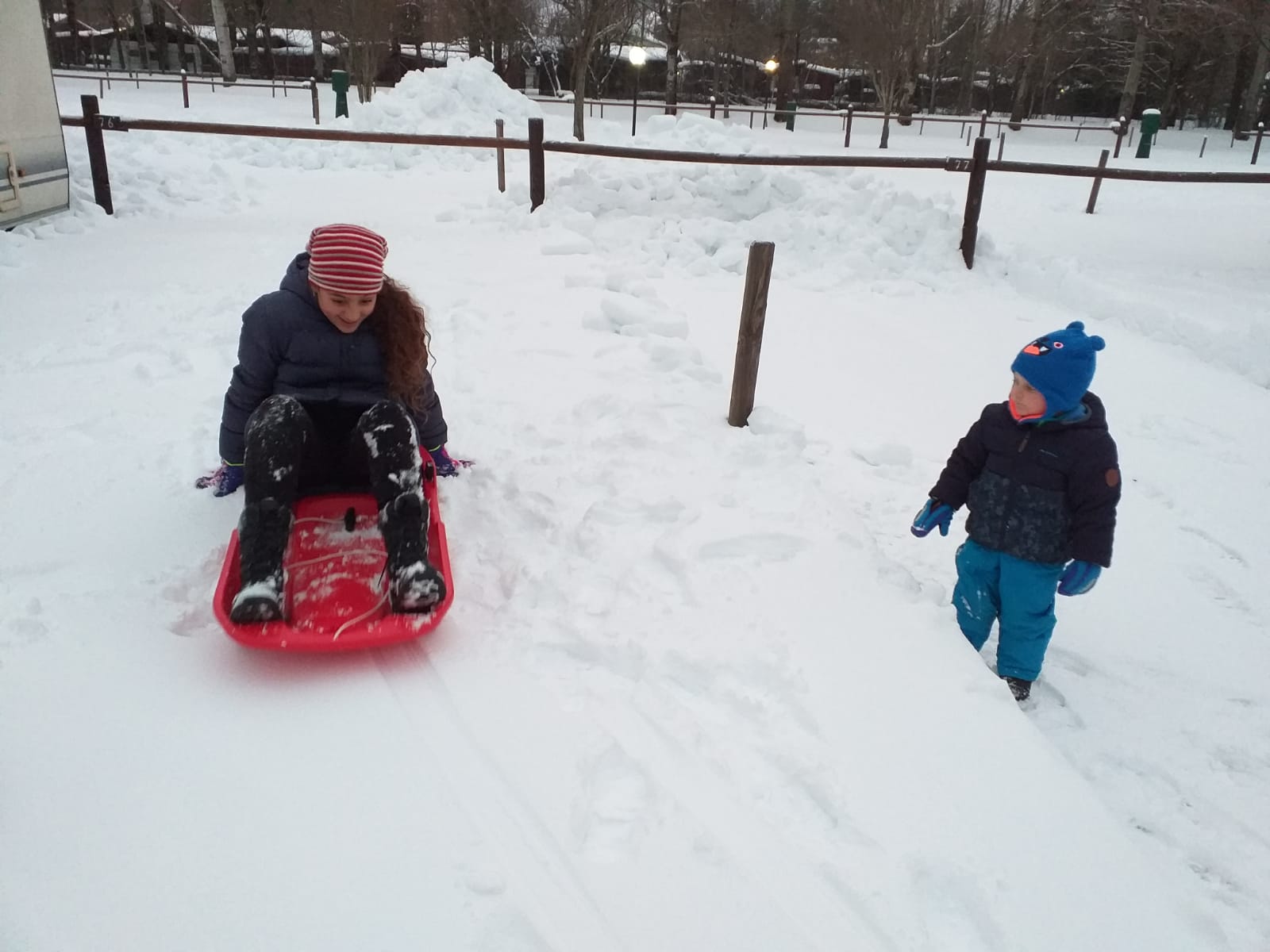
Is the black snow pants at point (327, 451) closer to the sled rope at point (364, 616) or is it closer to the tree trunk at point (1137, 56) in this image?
the sled rope at point (364, 616)

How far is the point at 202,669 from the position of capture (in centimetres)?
228

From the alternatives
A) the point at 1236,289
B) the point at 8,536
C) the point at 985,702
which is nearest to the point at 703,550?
the point at 985,702

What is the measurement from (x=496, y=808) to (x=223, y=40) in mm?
29399

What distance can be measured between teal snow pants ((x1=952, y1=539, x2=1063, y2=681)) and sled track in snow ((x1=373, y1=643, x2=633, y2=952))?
1.73 meters

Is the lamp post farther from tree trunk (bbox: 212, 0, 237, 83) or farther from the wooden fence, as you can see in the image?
the wooden fence

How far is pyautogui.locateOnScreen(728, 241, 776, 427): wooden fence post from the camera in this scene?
12.9 ft

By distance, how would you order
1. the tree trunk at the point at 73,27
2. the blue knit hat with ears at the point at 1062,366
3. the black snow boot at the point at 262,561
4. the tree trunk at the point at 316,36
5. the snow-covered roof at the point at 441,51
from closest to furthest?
1. the black snow boot at the point at 262,561
2. the blue knit hat with ears at the point at 1062,366
3. the tree trunk at the point at 316,36
4. the tree trunk at the point at 73,27
5. the snow-covered roof at the point at 441,51

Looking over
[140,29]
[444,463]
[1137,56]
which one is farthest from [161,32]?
[444,463]

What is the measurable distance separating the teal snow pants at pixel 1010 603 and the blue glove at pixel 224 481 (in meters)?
2.60

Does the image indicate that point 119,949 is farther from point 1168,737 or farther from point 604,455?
point 1168,737

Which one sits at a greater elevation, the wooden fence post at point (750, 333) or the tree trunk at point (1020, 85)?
the tree trunk at point (1020, 85)

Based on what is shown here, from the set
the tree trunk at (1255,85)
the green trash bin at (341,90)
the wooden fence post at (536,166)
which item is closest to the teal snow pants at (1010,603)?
the wooden fence post at (536,166)

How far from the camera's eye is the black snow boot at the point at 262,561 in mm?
2170

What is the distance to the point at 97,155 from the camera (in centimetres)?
815
